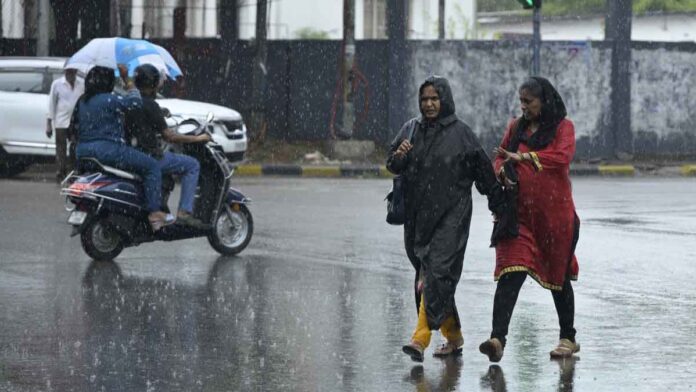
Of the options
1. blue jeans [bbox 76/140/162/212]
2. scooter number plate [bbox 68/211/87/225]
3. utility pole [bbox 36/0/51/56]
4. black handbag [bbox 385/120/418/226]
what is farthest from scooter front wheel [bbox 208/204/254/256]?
utility pole [bbox 36/0/51/56]

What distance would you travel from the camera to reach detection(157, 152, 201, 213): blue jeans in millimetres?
12906

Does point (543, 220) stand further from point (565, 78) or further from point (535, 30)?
point (565, 78)

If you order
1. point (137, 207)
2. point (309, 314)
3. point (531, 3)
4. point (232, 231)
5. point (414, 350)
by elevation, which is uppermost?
point (531, 3)

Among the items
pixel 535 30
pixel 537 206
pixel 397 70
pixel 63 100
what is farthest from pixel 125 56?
pixel 397 70

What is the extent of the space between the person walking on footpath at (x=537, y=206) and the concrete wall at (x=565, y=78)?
1966 cm

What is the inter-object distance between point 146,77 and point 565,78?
653 inches

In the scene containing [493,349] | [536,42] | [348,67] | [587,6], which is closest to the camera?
[493,349]

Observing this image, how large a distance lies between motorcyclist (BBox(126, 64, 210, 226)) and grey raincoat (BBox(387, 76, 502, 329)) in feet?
15.0

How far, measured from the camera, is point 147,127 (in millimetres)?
12711

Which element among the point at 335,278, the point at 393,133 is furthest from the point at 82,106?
the point at 393,133

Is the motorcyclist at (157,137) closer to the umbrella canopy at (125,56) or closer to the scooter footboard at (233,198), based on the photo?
the scooter footboard at (233,198)

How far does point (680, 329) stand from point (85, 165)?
215 inches

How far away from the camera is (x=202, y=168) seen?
13383mm

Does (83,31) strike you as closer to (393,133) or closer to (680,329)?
(393,133)
